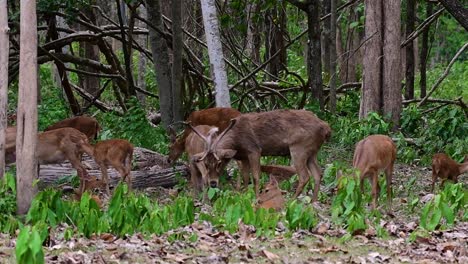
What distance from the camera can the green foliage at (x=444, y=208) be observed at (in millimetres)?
9156

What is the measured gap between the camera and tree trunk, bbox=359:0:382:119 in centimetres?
1764

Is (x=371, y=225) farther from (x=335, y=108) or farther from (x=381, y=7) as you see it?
(x=335, y=108)

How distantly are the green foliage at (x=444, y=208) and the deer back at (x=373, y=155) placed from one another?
1.38 metres

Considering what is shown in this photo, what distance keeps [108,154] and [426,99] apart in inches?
349

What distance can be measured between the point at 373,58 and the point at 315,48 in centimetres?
112

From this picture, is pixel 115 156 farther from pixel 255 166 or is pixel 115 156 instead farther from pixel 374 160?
pixel 374 160

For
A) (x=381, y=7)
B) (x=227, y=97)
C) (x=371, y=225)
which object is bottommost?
(x=371, y=225)

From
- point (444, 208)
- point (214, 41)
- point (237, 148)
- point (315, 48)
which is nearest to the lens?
point (444, 208)

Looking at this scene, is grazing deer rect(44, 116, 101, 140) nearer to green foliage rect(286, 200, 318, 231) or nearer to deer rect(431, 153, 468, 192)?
deer rect(431, 153, 468, 192)

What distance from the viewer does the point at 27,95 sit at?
9.05 metres

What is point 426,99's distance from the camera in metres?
19.5

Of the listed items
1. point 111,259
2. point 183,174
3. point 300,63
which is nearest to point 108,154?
point 183,174

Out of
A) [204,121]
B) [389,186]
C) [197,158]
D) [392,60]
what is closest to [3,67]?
[197,158]

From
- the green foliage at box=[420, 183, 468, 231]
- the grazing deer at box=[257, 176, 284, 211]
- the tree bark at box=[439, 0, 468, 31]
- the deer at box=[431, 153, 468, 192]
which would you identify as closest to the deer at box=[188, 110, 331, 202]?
the grazing deer at box=[257, 176, 284, 211]
